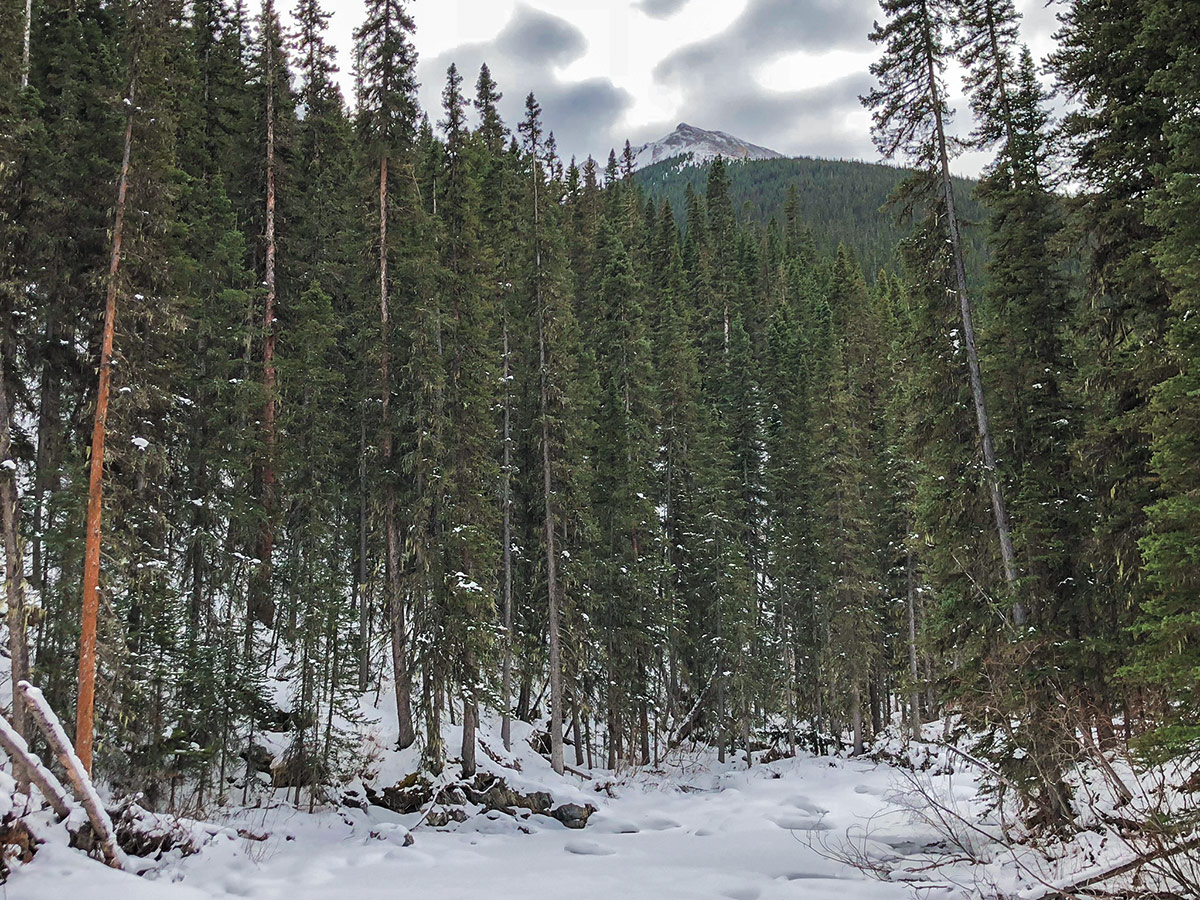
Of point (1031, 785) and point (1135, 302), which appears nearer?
point (1135, 302)

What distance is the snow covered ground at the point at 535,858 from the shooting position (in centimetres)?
966

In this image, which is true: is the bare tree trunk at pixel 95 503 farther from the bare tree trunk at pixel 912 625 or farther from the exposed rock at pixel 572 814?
the bare tree trunk at pixel 912 625

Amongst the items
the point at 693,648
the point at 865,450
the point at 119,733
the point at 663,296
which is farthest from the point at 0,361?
the point at 663,296

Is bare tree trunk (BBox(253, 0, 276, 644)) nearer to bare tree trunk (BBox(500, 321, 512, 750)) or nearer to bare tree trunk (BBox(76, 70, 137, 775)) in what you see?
bare tree trunk (BBox(76, 70, 137, 775))

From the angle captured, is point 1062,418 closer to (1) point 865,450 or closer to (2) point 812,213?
(1) point 865,450

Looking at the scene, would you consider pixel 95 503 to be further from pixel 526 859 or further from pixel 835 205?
pixel 835 205

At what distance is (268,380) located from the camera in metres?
21.9

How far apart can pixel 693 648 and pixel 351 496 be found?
1602 centimetres

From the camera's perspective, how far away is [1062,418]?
584 inches

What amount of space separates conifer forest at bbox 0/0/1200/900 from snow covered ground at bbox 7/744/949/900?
0.21m

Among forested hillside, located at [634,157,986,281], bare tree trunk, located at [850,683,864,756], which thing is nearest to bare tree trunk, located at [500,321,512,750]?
bare tree trunk, located at [850,683,864,756]

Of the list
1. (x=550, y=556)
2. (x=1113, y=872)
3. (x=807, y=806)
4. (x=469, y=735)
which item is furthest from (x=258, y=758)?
(x=1113, y=872)

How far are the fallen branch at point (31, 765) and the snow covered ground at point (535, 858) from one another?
61 cm

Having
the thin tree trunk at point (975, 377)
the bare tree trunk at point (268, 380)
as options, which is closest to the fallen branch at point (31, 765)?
the bare tree trunk at point (268, 380)
